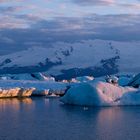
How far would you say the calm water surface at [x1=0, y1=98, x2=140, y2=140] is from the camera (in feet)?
59.0

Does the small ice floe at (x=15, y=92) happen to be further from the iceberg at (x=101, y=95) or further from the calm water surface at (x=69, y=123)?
the iceberg at (x=101, y=95)

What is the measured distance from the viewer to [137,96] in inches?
1153

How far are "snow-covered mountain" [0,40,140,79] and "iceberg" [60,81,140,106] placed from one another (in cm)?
5442

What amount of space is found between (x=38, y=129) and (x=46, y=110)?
750cm

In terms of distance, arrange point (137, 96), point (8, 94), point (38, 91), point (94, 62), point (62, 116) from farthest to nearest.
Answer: point (94, 62)
point (38, 91)
point (8, 94)
point (137, 96)
point (62, 116)

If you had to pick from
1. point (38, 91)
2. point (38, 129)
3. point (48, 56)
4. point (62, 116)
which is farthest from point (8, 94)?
point (48, 56)

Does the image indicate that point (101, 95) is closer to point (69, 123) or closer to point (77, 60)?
point (69, 123)

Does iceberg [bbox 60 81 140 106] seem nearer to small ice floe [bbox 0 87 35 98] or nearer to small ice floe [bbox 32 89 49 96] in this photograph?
small ice floe [bbox 0 87 35 98]

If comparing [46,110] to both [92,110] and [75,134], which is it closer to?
[92,110]

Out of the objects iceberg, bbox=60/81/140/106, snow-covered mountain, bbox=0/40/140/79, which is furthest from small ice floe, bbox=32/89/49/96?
snow-covered mountain, bbox=0/40/140/79

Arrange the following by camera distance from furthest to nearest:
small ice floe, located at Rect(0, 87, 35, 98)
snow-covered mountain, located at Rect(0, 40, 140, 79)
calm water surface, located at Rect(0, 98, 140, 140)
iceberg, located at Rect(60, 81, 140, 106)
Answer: snow-covered mountain, located at Rect(0, 40, 140, 79) < small ice floe, located at Rect(0, 87, 35, 98) < iceberg, located at Rect(60, 81, 140, 106) < calm water surface, located at Rect(0, 98, 140, 140)

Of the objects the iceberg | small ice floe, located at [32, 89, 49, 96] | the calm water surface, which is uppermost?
the iceberg

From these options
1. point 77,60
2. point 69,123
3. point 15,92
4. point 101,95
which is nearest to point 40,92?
point 15,92

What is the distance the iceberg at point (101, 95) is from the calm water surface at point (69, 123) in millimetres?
793
